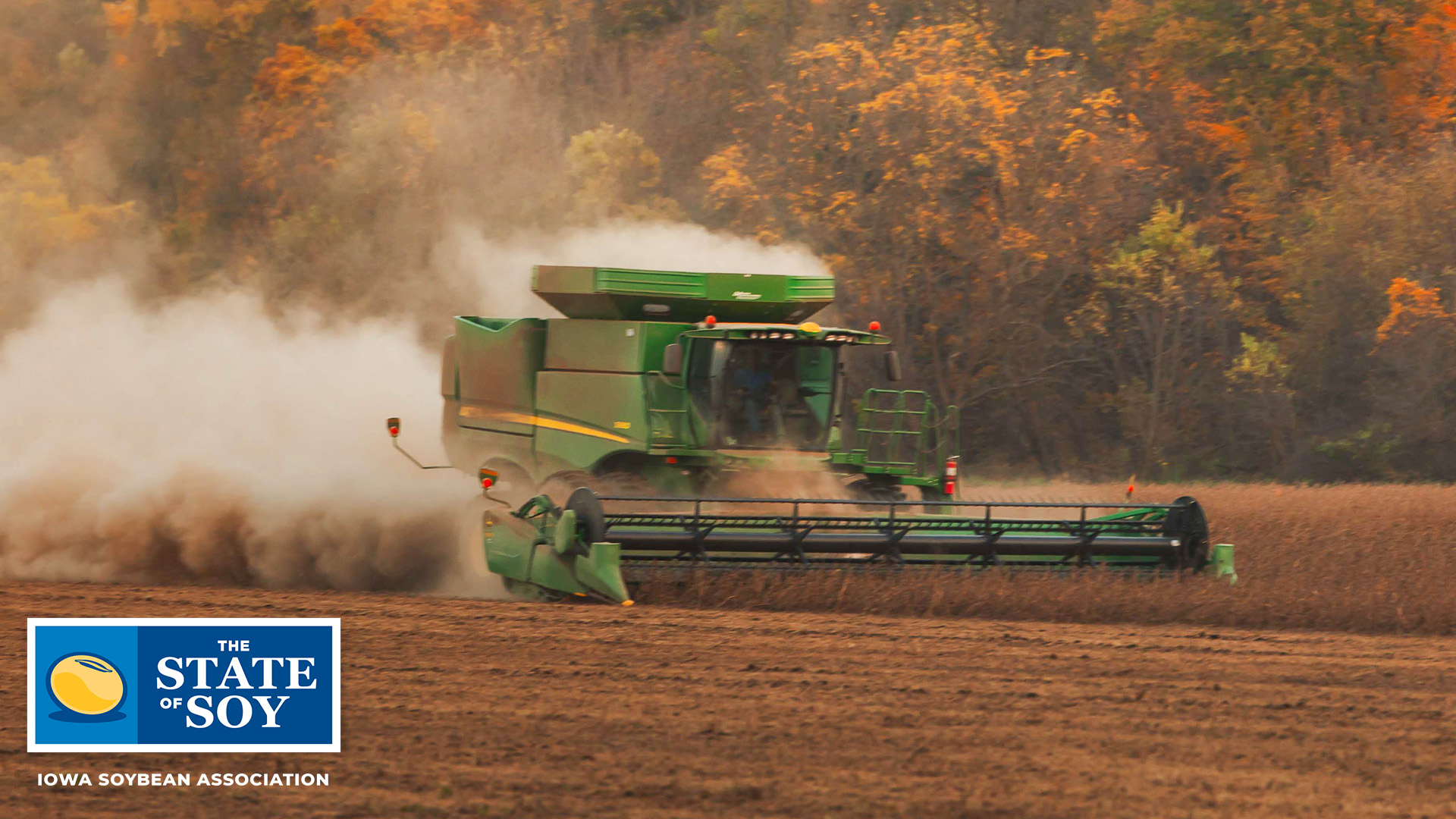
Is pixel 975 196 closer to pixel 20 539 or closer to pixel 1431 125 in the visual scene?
pixel 1431 125

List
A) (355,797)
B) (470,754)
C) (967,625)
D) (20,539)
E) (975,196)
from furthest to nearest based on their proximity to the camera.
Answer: (975,196), (20,539), (967,625), (470,754), (355,797)

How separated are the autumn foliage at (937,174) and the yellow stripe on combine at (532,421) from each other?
11.6 m

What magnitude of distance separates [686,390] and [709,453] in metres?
0.53

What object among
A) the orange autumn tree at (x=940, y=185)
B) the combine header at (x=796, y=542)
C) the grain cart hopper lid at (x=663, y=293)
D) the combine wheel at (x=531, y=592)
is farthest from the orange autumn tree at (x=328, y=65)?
the combine header at (x=796, y=542)

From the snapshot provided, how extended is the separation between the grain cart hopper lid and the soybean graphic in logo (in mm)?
6611

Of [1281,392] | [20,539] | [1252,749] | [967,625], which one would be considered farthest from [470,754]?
[1281,392]

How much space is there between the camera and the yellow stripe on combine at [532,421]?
42.4 feet

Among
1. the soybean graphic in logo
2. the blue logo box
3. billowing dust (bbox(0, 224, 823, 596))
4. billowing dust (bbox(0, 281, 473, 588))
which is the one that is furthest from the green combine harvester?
the soybean graphic in logo

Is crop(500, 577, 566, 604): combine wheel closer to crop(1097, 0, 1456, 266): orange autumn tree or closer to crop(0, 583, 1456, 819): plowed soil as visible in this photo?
crop(0, 583, 1456, 819): plowed soil

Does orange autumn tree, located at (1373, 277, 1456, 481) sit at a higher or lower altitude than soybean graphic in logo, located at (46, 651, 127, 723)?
higher

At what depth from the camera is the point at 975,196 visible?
28188 millimetres

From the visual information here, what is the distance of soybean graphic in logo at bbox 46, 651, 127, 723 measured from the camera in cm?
688

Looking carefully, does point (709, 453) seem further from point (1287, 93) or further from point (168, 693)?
point (1287, 93)

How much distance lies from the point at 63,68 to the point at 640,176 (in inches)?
616
